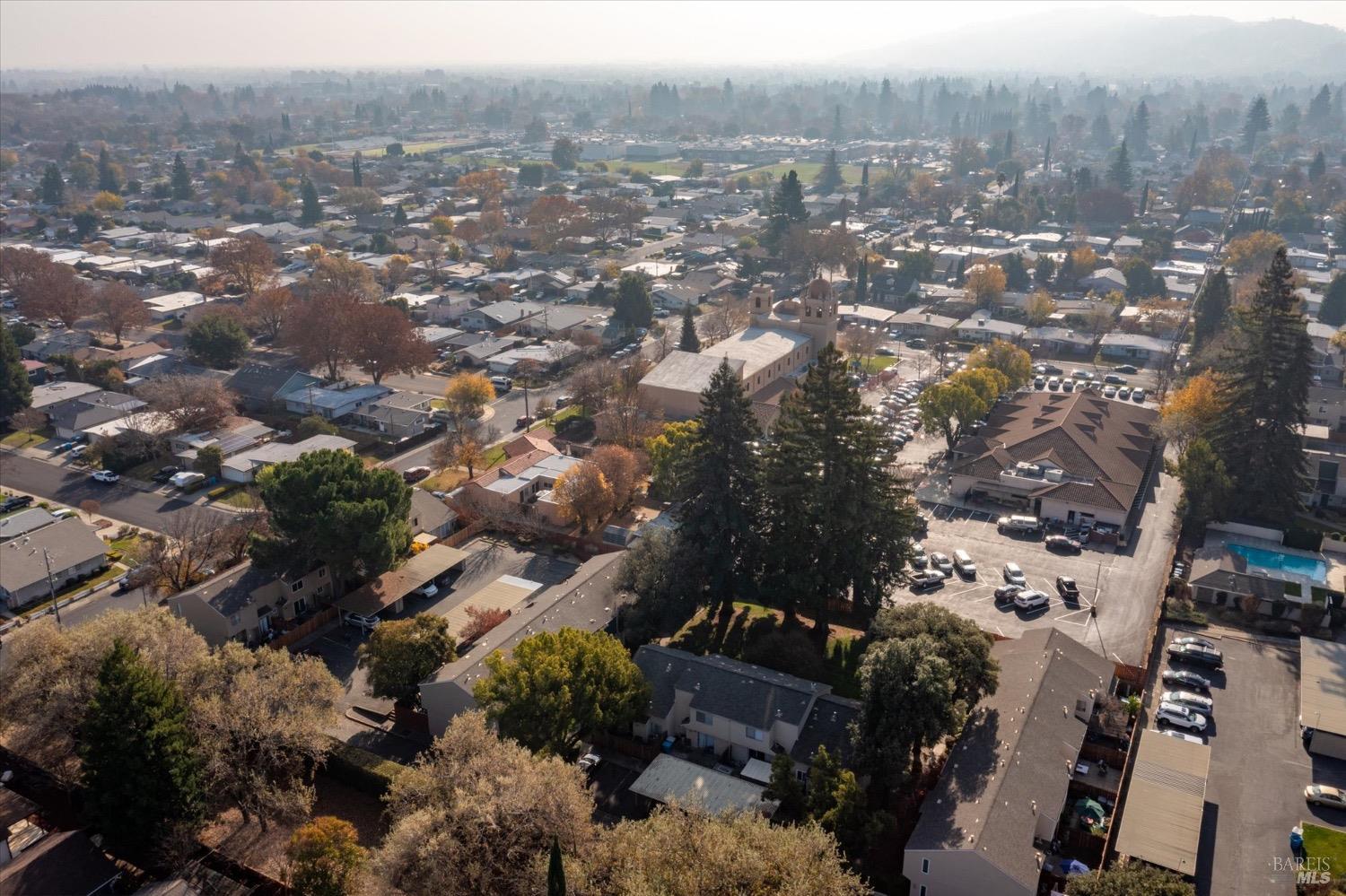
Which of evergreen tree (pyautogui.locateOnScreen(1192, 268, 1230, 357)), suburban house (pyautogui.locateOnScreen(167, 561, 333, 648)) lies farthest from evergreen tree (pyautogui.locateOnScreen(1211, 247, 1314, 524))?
suburban house (pyautogui.locateOnScreen(167, 561, 333, 648))

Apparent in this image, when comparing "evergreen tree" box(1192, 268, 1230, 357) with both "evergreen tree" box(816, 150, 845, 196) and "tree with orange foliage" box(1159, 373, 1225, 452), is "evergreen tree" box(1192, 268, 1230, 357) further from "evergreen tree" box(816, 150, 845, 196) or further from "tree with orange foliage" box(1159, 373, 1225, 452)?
"evergreen tree" box(816, 150, 845, 196)

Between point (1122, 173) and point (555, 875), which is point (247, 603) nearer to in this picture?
point (555, 875)

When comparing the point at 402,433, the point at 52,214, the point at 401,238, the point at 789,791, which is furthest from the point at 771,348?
the point at 52,214

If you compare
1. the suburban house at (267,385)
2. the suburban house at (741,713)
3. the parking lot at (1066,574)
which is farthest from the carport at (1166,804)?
the suburban house at (267,385)

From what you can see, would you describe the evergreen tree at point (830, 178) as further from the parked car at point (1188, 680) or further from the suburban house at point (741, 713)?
the suburban house at point (741, 713)

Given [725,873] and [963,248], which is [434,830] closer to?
[725,873]
